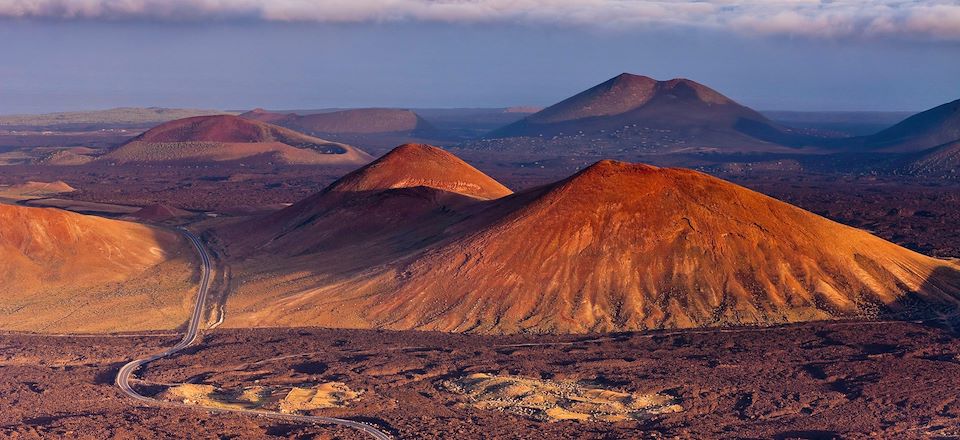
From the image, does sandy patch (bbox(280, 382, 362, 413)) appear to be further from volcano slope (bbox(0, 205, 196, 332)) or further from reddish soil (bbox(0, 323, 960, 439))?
volcano slope (bbox(0, 205, 196, 332))

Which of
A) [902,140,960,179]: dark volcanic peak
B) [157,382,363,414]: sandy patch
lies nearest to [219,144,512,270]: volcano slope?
[157,382,363,414]: sandy patch

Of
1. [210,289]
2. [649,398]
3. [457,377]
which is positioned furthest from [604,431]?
[210,289]

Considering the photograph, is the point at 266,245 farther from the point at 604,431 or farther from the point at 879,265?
the point at 604,431

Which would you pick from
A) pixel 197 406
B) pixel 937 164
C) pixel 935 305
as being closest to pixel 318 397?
pixel 197 406

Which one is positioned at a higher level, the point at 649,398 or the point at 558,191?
the point at 558,191

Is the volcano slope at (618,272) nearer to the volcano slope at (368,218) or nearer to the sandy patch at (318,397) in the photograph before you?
the volcano slope at (368,218)

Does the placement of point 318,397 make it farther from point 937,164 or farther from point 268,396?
point 937,164
